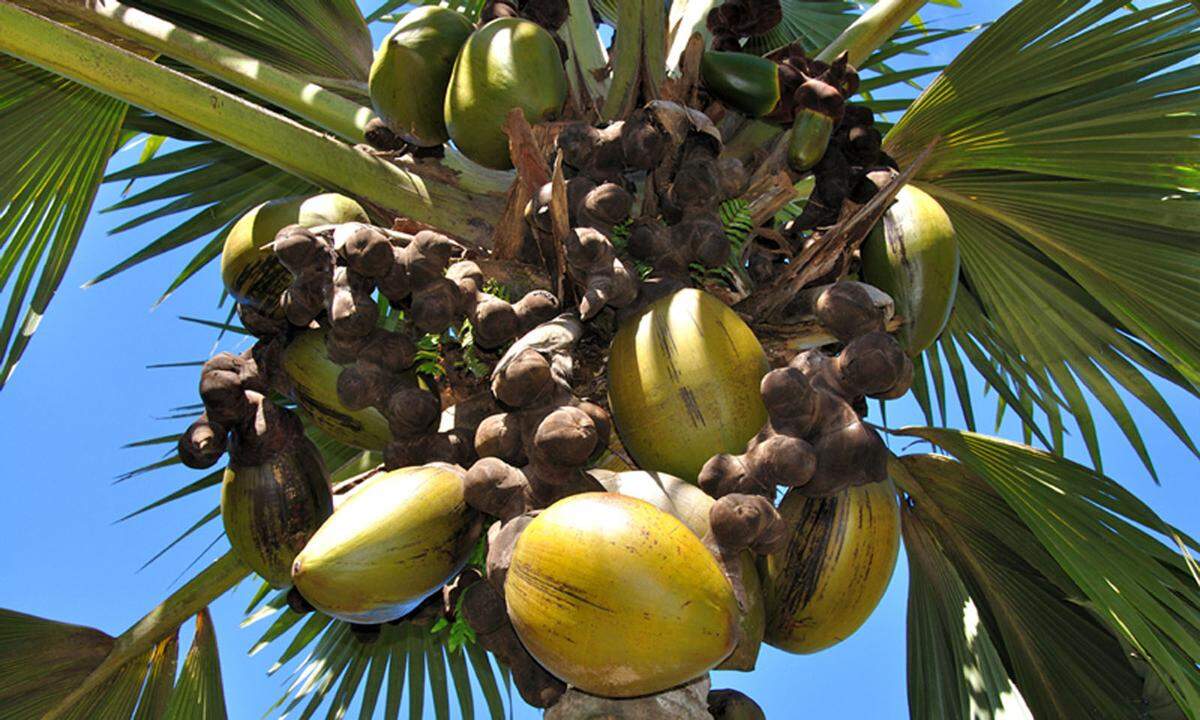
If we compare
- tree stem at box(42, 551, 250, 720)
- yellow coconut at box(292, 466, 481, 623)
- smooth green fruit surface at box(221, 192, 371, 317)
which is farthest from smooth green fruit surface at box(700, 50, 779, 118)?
tree stem at box(42, 551, 250, 720)

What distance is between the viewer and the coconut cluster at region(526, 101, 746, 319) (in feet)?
6.99

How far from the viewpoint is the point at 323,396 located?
2301 mm

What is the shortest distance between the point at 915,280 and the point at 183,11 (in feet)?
7.89

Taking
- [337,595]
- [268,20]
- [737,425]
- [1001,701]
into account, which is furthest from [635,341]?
[268,20]

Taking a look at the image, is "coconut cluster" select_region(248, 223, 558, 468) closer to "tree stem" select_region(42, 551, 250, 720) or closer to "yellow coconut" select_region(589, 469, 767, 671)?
"yellow coconut" select_region(589, 469, 767, 671)

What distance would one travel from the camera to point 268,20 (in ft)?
11.6

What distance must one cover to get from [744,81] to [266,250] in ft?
3.59

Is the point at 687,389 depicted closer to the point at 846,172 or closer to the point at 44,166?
the point at 846,172

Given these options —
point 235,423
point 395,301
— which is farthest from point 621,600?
Answer: point 235,423

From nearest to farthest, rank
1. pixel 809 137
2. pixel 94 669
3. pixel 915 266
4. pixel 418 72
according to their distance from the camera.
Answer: pixel 915 266
pixel 809 137
pixel 418 72
pixel 94 669

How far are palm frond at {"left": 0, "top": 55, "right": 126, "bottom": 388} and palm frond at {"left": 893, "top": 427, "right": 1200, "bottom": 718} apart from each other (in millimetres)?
2425

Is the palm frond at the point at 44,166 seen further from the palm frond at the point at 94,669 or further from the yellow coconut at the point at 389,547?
the yellow coconut at the point at 389,547

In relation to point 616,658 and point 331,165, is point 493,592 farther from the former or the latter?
point 331,165

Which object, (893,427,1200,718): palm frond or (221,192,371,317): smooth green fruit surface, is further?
(221,192,371,317): smooth green fruit surface
